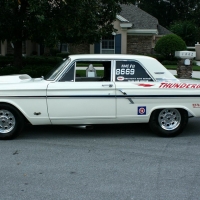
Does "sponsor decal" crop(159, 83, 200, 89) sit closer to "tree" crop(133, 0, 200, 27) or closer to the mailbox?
the mailbox

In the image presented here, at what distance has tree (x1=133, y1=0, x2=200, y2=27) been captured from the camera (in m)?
58.6

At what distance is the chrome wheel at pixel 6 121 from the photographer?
23.7ft

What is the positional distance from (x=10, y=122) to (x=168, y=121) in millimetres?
3044

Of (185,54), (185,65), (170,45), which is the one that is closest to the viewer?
(185,54)

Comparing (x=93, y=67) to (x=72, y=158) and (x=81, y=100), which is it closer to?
(x=81, y=100)

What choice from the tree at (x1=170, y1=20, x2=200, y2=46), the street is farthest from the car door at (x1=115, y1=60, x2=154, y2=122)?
the tree at (x1=170, y1=20, x2=200, y2=46)

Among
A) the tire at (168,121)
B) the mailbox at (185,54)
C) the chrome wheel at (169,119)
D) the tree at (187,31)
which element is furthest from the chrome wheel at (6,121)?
the tree at (187,31)

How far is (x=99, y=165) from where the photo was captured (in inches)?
235

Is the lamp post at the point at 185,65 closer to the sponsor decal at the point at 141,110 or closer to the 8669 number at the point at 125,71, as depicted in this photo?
the 8669 number at the point at 125,71

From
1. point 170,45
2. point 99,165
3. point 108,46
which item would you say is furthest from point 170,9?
point 99,165

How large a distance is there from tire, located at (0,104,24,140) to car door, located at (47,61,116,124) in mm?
593

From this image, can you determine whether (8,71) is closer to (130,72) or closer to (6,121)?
Result: (6,121)

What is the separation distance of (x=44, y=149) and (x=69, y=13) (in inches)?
305

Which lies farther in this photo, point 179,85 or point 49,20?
point 49,20
